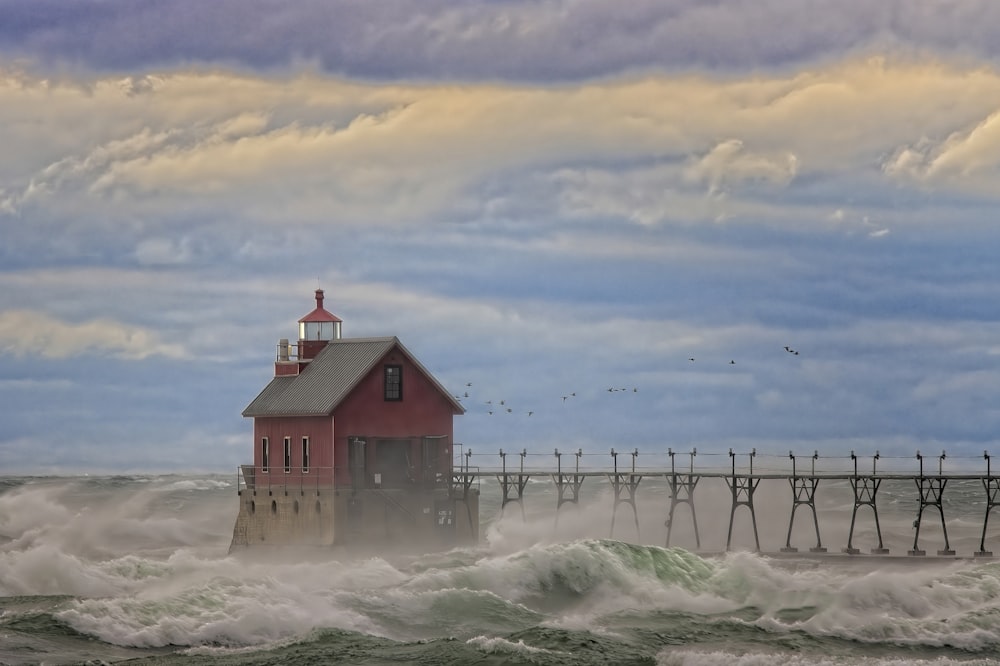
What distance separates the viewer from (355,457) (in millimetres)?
59781

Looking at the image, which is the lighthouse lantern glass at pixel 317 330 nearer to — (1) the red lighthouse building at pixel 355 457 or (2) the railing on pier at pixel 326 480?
(1) the red lighthouse building at pixel 355 457

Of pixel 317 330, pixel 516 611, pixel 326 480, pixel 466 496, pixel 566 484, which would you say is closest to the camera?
pixel 516 611

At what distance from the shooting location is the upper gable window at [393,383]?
201 feet

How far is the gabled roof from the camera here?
60344 millimetres

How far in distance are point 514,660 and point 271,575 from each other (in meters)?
12.1

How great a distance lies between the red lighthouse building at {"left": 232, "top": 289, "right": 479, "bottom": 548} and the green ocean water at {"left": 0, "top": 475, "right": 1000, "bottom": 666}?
231 inches

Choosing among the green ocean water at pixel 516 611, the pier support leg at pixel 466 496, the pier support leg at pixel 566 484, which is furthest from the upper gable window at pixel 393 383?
the green ocean water at pixel 516 611

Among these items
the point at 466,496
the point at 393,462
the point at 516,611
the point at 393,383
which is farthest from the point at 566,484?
the point at 516,611

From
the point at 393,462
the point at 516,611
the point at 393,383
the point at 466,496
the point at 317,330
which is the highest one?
the point at 317,330

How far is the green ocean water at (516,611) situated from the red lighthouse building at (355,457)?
5876 millimetres

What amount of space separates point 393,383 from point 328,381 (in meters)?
2.53

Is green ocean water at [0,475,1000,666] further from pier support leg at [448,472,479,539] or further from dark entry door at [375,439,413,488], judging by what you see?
pier support leg at [448,472,479,539]

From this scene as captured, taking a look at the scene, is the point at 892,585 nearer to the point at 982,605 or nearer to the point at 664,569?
the point at 982,605

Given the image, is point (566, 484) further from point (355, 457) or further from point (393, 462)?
point (355, 457)
